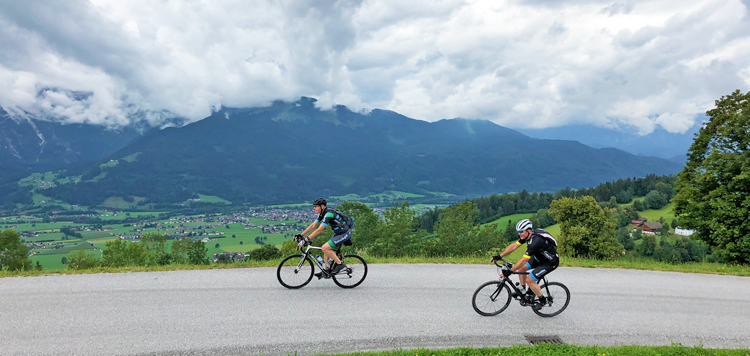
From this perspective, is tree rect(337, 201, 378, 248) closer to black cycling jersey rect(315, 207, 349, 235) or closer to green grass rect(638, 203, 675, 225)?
black cycling jersey rect(315, 207, 349, 235)

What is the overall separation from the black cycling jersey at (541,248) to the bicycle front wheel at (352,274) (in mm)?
4117

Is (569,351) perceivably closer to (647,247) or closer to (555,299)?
(555,299)

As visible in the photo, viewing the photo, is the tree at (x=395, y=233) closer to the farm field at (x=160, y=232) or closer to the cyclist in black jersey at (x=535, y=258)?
the cyclist in black jersey at (x=535, y=258)

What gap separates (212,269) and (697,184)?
25277mm

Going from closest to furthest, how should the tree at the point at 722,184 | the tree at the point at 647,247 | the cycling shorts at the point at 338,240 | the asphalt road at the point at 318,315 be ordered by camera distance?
the asphalt road at the point at 318,315 < the cycling shorts at the point at 338,240 < the tree at the point at 722,184 < the tree at the point at 647,247

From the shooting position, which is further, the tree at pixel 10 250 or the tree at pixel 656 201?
the tree at pixel 656 201

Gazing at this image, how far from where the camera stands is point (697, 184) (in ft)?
65.8

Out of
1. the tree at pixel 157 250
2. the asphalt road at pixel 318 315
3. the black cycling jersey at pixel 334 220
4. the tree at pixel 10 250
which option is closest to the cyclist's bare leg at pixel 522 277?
the asphalt road at pixel 318 315

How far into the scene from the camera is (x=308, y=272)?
9.46m

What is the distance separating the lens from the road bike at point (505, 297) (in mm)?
7781

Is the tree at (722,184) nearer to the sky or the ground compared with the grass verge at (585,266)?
nearer to the sky

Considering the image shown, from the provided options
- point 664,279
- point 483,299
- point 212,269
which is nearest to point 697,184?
point 664,279

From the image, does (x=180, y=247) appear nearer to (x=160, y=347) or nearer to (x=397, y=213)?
(x=397, y=213)

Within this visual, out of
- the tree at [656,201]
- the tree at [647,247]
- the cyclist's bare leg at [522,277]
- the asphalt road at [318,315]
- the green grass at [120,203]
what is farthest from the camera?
the green grass at [120,203]
